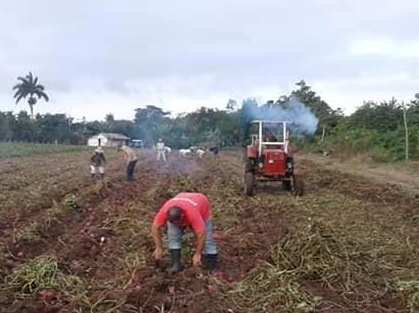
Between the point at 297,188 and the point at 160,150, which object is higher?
the point at 160,150

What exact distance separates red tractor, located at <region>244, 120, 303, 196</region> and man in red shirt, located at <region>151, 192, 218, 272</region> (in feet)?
28.4

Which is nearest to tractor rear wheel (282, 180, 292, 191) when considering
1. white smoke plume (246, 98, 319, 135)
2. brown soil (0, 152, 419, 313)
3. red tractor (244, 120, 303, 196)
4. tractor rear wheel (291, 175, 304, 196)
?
red tractor (244, 120, 303, 196)

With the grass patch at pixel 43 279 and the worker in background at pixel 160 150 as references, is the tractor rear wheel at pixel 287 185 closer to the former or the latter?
the grass patch at pixel 43 279

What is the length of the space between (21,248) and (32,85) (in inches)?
3790

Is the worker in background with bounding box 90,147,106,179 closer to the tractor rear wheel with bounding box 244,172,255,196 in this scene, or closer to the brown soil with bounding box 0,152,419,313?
the brown soil with bounding box 0,152,419,313

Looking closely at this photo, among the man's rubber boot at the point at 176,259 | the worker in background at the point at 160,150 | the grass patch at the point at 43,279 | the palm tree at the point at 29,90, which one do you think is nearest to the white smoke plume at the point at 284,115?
the man's rubber boot at the point at 176,259

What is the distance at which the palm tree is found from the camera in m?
101

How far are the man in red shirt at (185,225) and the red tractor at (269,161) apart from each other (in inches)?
341

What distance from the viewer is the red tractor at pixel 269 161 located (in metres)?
16.7

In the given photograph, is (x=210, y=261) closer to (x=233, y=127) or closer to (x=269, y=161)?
(x=269, y=161)

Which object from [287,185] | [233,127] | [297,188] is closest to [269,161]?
[297,188]

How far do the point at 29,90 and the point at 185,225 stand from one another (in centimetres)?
9857

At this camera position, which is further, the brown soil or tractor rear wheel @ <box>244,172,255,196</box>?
tractor rear wheel @ <box>244,172,255,196</box>

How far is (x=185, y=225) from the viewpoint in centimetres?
764
